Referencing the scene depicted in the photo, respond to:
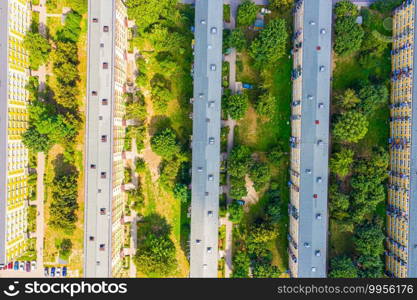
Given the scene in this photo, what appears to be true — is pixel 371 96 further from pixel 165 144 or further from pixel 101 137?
pixel 101 137

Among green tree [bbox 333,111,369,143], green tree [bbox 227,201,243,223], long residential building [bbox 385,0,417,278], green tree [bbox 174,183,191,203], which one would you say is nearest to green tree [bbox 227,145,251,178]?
green tree [bbox 227,201,243,223]

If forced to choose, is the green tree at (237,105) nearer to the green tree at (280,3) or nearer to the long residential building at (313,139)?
the long residential building at (313,139)

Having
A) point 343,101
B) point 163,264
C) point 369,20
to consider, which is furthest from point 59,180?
point 369,20

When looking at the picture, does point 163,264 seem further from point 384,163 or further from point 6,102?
point 384,163

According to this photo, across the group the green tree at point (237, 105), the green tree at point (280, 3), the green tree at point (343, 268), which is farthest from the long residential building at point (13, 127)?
the green tree at point (343, 268)

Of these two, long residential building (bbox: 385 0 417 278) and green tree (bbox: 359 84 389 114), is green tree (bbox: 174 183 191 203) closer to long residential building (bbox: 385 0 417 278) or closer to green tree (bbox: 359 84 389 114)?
green tree (bbox: 359 84 389 114)
